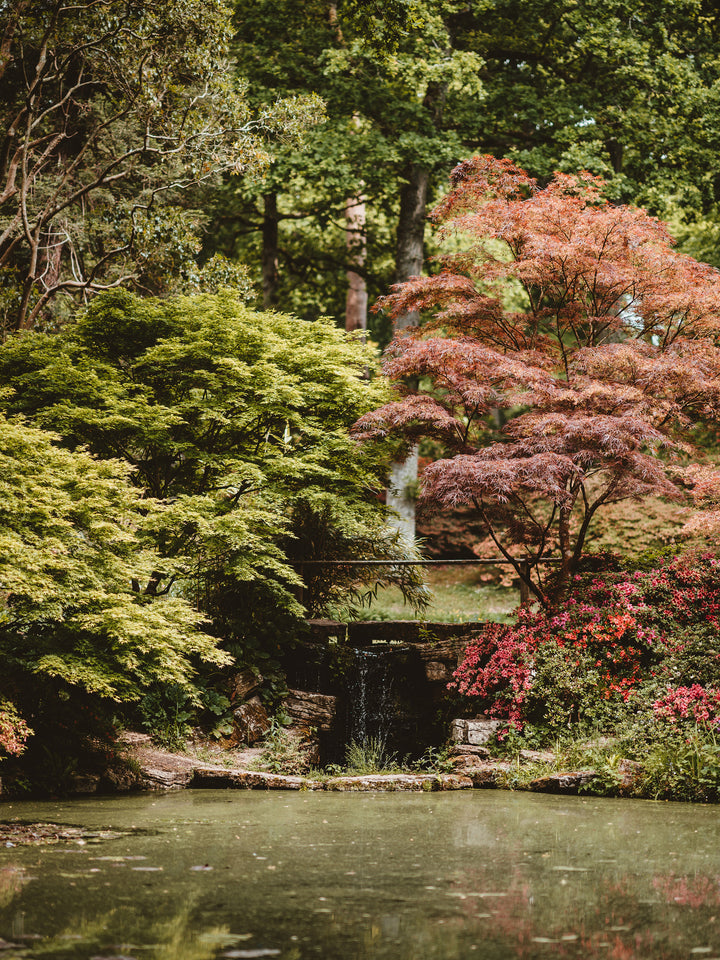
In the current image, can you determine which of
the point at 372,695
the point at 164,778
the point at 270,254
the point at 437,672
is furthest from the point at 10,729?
the point at 270,254

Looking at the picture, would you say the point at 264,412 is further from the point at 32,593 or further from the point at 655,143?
the point at 655,143

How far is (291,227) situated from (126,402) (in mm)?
15451

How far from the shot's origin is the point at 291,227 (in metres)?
23.8

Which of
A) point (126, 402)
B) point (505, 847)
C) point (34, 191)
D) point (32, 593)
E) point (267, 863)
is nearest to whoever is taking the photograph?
point (267, 863)

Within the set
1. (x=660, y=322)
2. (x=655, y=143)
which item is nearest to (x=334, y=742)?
(x=660, y=322)

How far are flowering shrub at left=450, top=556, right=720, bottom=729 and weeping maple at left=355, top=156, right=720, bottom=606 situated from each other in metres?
0.64

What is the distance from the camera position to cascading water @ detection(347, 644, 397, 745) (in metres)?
11.4

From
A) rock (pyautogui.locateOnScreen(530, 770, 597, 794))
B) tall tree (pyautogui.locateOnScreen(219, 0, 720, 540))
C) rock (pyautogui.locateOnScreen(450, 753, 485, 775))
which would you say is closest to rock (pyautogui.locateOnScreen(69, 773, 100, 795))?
rock (pyautogui.locateOnScreen(450, 753, 485, 775))

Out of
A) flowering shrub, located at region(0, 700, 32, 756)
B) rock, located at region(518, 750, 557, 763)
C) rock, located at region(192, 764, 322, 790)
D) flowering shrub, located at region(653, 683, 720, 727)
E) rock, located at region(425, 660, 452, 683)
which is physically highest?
flowering shrub, located at region(0, 700, 32, 756)

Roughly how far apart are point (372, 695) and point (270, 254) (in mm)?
11428

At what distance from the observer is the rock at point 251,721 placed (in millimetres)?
10242

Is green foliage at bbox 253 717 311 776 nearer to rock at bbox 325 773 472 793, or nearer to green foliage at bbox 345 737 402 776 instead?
green foliage at bbox 345 737 402 776

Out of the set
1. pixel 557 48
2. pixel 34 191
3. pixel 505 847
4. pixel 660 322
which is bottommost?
pixel 505 847

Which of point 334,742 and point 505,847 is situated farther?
point 334,742
